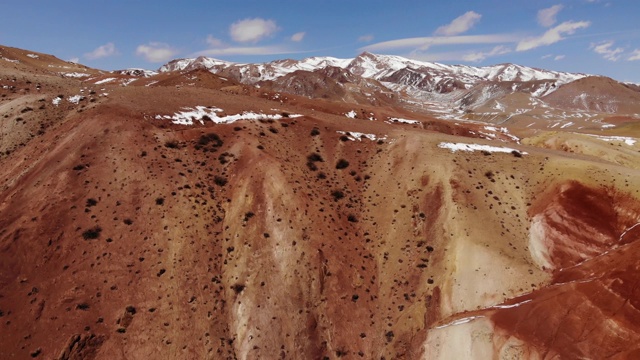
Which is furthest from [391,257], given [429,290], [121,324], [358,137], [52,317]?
[52,317]

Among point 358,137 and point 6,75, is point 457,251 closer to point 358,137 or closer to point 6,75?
point 358,137

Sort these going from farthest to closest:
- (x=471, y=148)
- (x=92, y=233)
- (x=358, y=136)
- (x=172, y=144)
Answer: (x=358, y=136) → (x=471, y=148) → (x=172, y=144) → (x=92, y=233)

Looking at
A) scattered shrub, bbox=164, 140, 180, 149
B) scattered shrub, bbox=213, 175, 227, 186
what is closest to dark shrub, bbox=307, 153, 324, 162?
scattered shrub, bbox=213, 175, 227, 186

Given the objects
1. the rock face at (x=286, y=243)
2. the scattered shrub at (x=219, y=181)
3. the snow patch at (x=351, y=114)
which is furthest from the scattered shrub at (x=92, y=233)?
the snow patch at (x=351, y=114)

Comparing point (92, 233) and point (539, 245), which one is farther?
point (539, 245)

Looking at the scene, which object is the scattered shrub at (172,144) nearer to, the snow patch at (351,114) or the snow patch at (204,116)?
the snow patch at (204,116)

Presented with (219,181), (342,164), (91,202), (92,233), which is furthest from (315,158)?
(92,233)

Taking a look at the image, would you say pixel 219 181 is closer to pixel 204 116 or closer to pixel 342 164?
pixel 204 116

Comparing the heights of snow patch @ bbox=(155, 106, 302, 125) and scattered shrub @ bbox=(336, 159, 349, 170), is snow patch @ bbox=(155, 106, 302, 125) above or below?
above

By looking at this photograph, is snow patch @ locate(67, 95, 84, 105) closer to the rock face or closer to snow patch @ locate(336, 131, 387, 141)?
the rock face

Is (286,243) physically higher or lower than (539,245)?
lower
